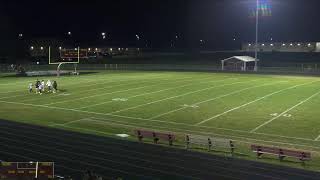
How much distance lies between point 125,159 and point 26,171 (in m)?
5.89

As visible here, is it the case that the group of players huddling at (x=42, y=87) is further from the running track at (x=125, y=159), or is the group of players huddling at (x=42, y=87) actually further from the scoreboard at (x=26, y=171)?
the scoreboard at (x=26, y=171)

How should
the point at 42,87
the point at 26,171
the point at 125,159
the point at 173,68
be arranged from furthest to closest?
1. the point at 173,68
2. the point at 42,87
3. the point at 125,159
4. the point at 26,171

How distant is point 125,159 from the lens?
19719 millimetres

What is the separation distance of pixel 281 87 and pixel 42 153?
112 ft

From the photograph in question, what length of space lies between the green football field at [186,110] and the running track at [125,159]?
1.91 m

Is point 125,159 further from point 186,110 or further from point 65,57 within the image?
point 65,57

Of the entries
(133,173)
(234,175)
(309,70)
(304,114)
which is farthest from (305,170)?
(309,70)

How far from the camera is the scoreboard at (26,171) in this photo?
14445 mm

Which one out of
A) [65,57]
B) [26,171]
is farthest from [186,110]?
[65,57]

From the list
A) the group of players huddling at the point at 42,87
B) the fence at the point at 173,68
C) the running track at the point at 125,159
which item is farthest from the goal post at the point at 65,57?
the running track at the point at 125,159

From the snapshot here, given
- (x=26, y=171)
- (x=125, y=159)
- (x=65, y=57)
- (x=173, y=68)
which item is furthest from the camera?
(x=173, y=68)

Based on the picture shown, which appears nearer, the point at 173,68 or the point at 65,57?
the point at 65,57

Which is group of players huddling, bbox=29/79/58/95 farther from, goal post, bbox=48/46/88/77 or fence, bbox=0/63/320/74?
fence, bbox=0/63/320/74

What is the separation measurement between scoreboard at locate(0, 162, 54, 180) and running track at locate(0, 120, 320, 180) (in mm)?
3019
